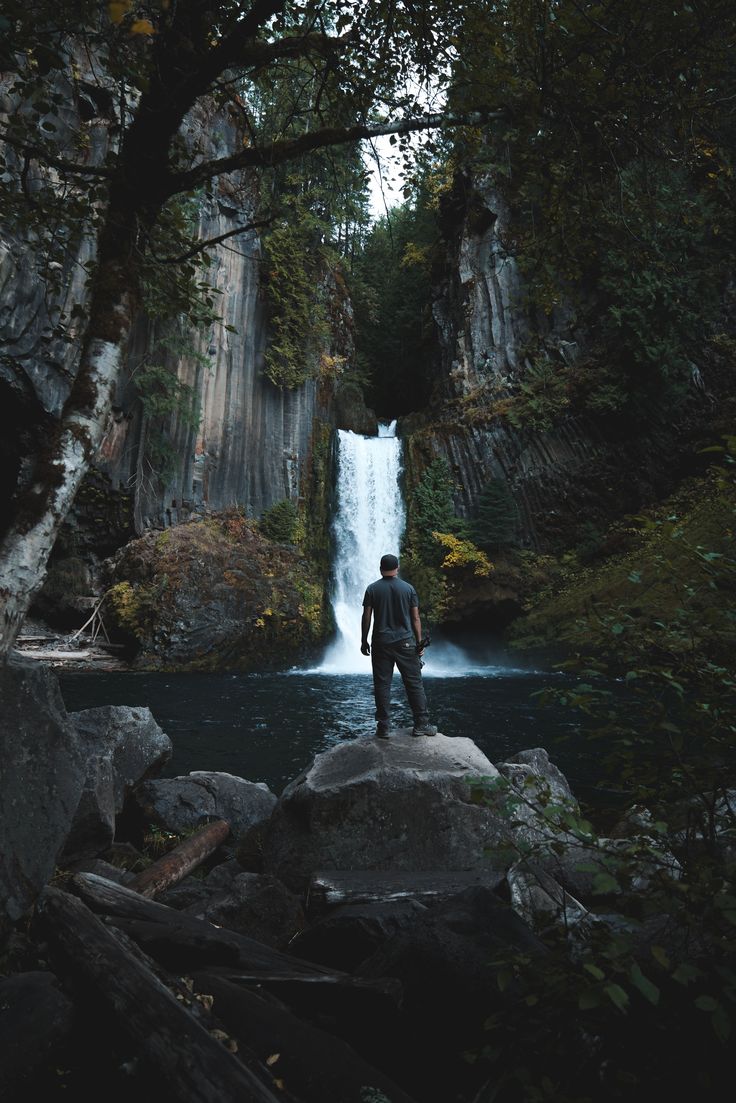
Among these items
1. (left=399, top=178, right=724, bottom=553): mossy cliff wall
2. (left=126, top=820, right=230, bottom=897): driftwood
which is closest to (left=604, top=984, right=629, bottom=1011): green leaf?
(left=126, top=820, right=230, bottom=897): driftwood

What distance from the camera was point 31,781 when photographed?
9.38 ft

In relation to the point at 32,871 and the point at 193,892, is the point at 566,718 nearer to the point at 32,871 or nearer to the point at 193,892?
the point at 193,892

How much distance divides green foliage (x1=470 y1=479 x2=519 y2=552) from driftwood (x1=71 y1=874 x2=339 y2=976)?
61.9 feet

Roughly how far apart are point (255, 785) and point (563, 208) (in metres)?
5.82

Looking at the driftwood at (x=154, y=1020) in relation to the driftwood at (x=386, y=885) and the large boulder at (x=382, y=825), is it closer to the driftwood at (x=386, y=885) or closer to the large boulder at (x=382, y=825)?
the driftwood at (x=386, y=885)

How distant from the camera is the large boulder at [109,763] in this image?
Answer: 157 inches

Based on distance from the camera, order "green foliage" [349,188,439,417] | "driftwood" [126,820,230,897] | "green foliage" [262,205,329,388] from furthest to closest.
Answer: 1. "green foliage" [349,188,439,417]
2. "green foliage" [262,205,329,388]
3. "driftwood" [126,820,230,897]

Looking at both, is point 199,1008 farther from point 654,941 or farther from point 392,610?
point 392,610

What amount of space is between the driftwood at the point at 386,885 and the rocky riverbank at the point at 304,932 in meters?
0.02

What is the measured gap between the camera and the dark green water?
786cm

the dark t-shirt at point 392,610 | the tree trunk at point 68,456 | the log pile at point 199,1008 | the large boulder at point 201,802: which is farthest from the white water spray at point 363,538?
the log pile at point 199,1008

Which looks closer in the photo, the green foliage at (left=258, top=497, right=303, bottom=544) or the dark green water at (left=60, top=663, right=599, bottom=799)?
the dark green water at (left=60, top=663, right=599, bottom=799)

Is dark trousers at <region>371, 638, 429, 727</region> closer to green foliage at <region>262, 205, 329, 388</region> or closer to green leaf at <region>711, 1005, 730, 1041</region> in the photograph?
green leaf at <region>711, 1005, 730, 1041</region>

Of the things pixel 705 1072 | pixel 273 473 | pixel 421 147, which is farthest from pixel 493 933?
pixel 273 473
